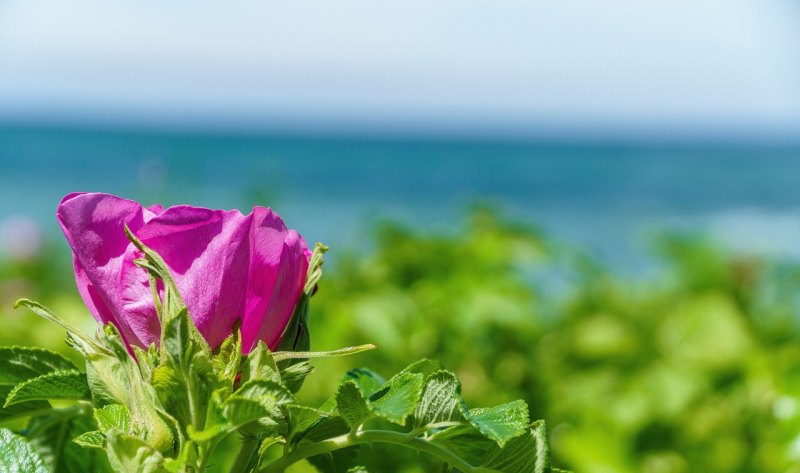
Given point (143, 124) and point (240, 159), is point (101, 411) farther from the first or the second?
point (143, 124)

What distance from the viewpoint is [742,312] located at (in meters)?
2.30

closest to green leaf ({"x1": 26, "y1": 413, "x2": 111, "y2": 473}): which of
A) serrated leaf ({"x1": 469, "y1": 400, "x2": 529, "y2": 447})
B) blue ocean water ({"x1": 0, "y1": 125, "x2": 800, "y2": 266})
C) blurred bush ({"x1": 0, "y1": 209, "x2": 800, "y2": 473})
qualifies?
serrated leaf ({"x1": 469, "y1": 400, "x2": 529, "y2": 447})

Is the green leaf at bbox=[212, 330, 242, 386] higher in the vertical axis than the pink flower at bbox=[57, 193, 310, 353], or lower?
lower

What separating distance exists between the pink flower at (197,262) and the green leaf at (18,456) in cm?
8

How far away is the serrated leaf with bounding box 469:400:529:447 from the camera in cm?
45

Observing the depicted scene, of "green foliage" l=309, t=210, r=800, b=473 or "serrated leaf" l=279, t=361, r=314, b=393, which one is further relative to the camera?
"green foliage" l=309, t=210, r=800, b=473

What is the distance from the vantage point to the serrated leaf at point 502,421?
45cm

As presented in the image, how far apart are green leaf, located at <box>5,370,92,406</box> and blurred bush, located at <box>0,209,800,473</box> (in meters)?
0.70

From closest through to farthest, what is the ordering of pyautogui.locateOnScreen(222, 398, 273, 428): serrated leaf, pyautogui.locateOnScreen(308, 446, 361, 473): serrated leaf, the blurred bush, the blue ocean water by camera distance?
pyautogui.locateOnScreen(222, 398, 273, 428): serrated leaf < pyautogui.locateOnScreen(308, 446, 361, 473): serrated leaf < the blurred bush < the blue ocean water

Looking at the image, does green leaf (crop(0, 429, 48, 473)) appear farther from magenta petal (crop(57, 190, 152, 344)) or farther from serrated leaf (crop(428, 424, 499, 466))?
serrated leaf (crop(428, 424, 499, 466))

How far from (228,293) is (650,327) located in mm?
2015

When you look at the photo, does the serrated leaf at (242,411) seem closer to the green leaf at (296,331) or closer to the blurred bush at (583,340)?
the green leaf at (296,331)

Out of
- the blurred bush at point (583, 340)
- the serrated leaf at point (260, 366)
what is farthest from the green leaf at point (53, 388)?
the blurred bush at point (583, 340)

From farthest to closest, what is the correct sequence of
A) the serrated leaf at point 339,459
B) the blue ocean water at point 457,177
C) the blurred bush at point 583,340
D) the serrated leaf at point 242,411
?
1. the blue ocean water at point 457,177
2. the blurred bush at point 583,340
3. the serrated leaf at point 339,459
4. the serrated leaf at point 242,411
